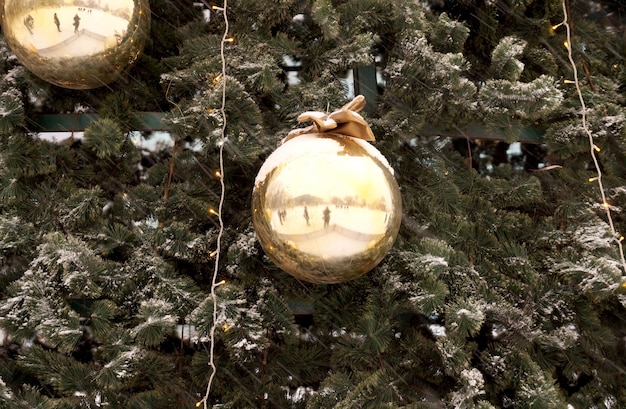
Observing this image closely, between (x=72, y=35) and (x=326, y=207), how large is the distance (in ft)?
1.73

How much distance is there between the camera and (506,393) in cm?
125

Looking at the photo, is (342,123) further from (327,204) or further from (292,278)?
(292,278)

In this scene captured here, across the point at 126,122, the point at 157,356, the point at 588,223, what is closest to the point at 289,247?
the point at 157,356

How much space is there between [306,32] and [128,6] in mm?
356

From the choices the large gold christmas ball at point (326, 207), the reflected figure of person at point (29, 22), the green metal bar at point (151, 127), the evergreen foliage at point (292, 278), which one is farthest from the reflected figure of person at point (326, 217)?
the reflected figure of person at point (29, 22)

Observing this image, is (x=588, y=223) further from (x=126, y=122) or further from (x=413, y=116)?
(x=126, y=122)

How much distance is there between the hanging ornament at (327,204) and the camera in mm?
1000

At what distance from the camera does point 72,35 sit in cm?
118

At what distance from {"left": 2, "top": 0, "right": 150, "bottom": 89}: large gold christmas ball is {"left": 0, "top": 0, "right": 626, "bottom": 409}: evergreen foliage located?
0.10 meters

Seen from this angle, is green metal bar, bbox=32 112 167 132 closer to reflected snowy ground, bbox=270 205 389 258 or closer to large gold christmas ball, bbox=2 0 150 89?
large gold christmas ball, bbox=2 0 150 89

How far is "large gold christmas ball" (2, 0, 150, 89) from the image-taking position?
117cm

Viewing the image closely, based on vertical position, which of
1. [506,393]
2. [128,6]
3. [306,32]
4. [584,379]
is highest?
[128,6]

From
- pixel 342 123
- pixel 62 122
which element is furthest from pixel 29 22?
pixel 342 123

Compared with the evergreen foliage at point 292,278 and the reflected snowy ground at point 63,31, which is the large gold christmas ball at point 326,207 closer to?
the evergreen foliage at point 292,278
